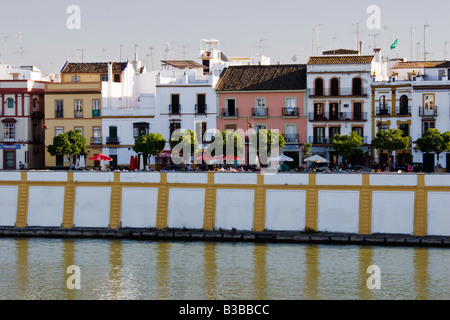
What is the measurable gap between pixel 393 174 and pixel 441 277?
8540mm

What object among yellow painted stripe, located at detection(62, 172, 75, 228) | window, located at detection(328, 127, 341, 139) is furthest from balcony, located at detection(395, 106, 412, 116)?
yellow painted stripe, located at detection(62, 172, 75, 228)

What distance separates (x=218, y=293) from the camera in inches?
1282

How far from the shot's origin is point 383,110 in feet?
208

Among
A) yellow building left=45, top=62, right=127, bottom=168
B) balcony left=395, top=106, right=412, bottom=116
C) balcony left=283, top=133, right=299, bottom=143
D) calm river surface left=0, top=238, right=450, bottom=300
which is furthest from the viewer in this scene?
yellow building left=45, top=62, right=127, bottom=168

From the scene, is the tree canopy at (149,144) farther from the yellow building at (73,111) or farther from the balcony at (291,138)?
the balcony at (291,138)

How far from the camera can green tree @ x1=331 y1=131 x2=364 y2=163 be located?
198 feet

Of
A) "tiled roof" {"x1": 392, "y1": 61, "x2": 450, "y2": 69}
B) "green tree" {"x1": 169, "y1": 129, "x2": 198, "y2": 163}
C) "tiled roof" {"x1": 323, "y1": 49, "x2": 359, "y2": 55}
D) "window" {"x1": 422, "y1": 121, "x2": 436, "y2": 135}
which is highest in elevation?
"tiled roof" {"x1": 323, "y1": 49, "x2": 359, "y2": 55}

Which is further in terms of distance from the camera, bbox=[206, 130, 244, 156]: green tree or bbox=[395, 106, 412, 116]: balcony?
bbox=[395, 106, 412, 116]: balcony

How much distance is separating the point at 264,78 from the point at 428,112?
10.5 m

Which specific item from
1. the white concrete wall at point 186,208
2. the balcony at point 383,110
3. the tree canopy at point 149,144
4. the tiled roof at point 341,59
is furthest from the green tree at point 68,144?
the white concrete wall at point 186,208

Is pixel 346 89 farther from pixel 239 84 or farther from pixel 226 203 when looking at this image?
pixel 226 203

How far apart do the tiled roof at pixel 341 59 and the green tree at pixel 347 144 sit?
505 centimetres

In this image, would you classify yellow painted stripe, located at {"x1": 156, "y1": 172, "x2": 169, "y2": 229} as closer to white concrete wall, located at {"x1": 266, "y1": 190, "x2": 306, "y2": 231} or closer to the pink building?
white concrete wall, located at {"x1": 266, "y1": 190, "x2": 306, "y2": 231}

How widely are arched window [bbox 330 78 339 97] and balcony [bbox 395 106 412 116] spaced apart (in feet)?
12.4
